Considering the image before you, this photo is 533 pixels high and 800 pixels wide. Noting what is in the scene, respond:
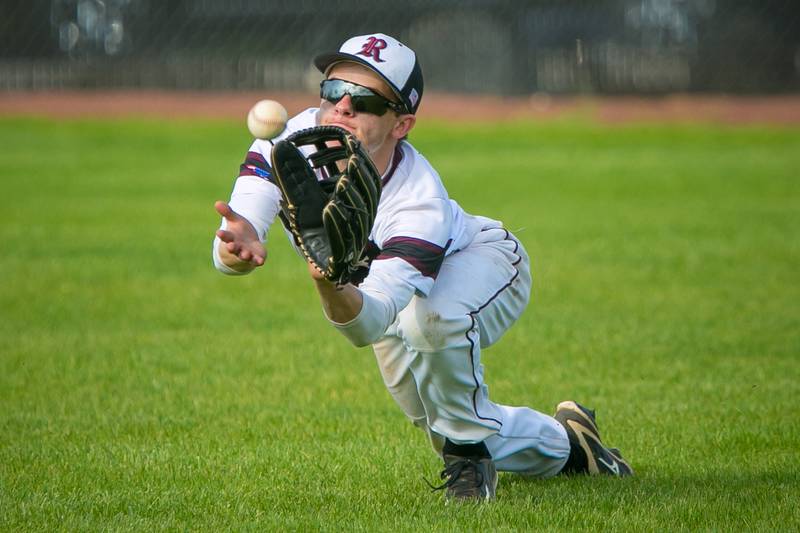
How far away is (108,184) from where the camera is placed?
682 inches

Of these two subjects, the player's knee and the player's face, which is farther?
the player's face

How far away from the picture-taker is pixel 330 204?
3660 millimetres

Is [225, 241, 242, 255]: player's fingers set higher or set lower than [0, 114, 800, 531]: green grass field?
higher

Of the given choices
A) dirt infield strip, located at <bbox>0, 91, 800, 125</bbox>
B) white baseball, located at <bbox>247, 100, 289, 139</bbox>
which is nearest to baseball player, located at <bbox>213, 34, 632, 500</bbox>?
white baseball, located at <bbox>247, 100, 289, 139</bbox>

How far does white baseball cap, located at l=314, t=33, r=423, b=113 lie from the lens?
4363mm

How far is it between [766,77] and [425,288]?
2340 cm

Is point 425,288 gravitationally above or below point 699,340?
above

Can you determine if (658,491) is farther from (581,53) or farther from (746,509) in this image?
(581,53)

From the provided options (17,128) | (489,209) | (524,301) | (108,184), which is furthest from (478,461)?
(17,128)

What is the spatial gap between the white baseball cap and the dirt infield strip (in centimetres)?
2132

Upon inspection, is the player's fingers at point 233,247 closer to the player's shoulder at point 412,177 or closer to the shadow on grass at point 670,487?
the player's shoulder at point 412,177

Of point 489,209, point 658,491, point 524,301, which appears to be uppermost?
point 524,301

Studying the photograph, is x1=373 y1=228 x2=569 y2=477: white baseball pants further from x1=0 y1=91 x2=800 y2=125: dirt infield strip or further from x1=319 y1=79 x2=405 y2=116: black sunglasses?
x1=0 y1=91 x2=800 y2=125: dirt infield strip

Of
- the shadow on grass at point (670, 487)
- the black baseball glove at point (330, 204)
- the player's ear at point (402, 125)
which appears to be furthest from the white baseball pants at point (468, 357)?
the black baseball glove at point (330, 204)
